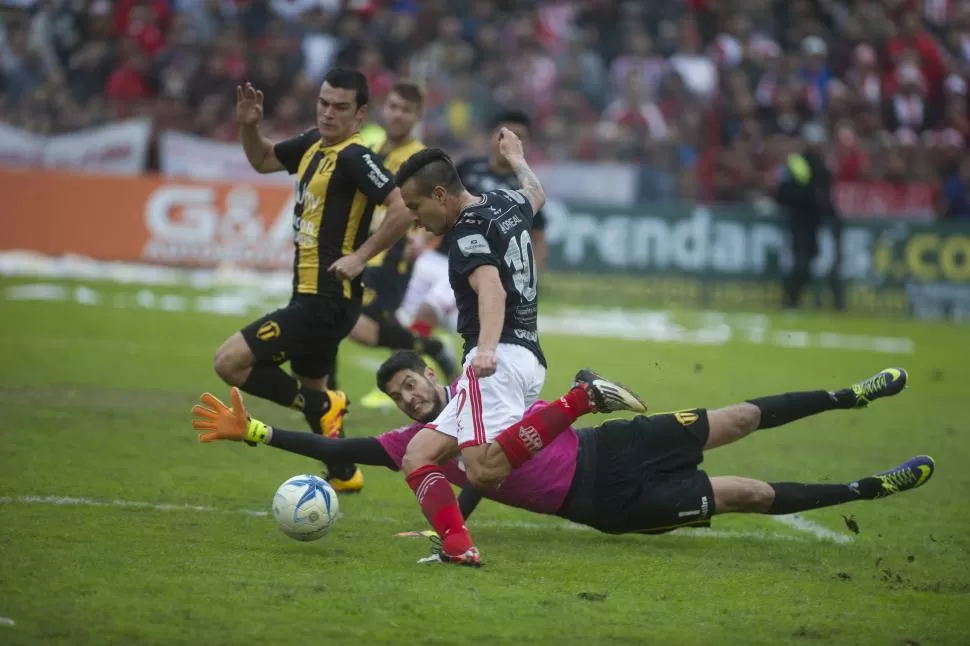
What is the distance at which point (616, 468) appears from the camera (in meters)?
7.08

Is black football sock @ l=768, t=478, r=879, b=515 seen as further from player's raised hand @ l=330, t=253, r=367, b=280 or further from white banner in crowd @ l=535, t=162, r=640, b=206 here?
white banner in crowd @ l=535, t=162, r=640, b=206

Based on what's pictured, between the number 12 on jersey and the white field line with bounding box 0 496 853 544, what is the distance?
1577 mm

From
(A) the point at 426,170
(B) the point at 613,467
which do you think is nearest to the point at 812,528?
(B) the point at 613,467

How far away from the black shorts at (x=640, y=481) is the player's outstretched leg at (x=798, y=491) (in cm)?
12

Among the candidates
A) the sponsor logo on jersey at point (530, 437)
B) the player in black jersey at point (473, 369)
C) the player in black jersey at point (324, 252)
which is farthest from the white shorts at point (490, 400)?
the player in black jersey at point (324, 252)

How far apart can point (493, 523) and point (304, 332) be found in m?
1.72

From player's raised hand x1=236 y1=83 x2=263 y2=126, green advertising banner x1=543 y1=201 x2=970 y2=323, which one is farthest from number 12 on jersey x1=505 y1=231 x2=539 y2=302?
green advertising banner x1=543 y1=201 x2=970 y2=323

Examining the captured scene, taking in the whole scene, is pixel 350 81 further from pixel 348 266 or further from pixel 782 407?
pixel 782 407

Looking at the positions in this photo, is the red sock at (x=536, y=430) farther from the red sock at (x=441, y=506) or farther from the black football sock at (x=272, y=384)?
the black football sock at (x=272, y=384)

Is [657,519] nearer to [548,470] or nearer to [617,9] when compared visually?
[548,470]

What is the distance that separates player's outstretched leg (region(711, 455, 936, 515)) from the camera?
7.14 m

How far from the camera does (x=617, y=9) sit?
2497 centimetres

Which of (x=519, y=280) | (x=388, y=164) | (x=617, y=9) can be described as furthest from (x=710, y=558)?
(x=617, y=9)

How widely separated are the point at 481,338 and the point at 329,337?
8.00 feet
